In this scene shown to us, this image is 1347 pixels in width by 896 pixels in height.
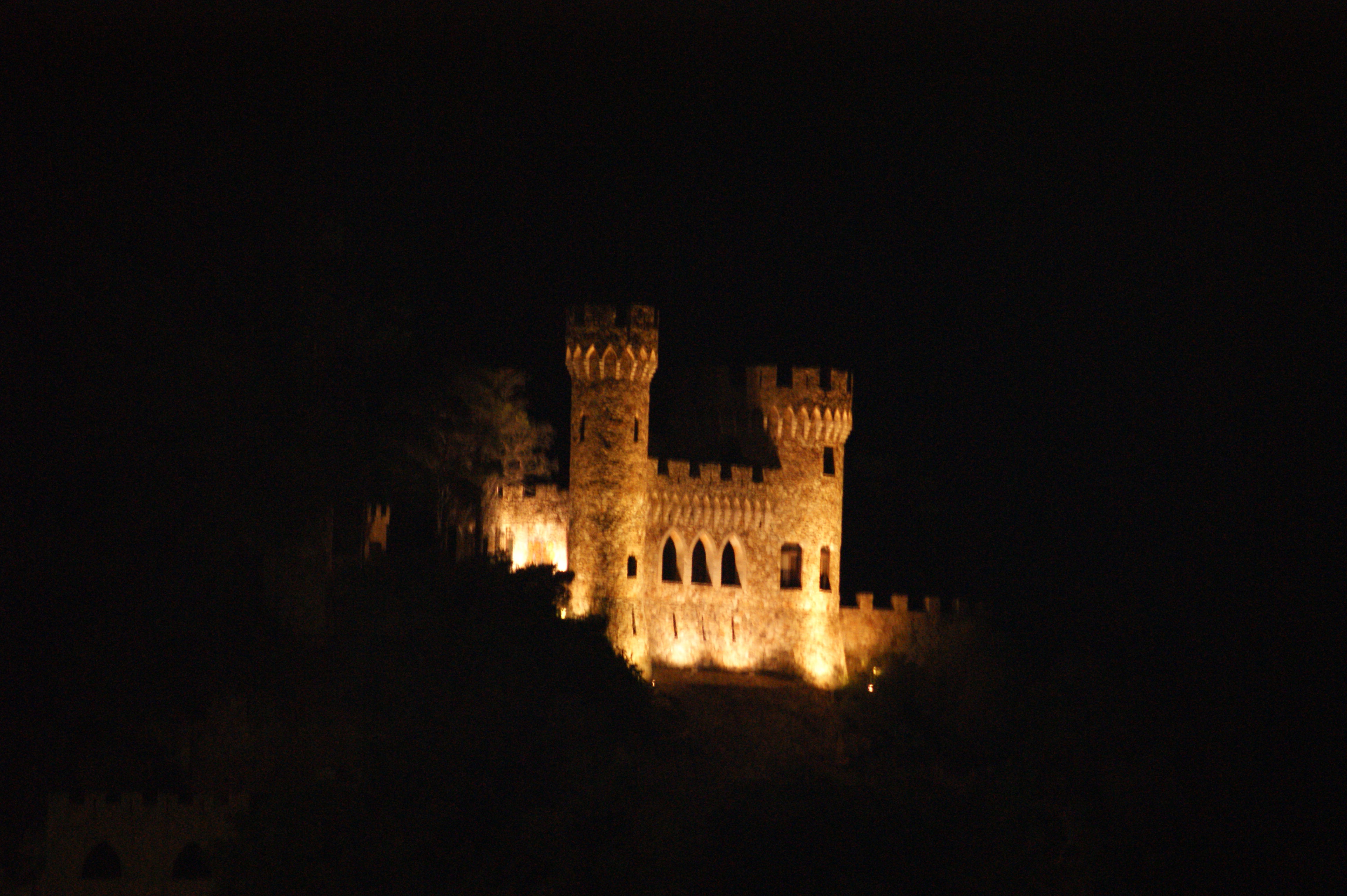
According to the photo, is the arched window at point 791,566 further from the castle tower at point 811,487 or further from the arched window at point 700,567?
the arched window at point 700,567

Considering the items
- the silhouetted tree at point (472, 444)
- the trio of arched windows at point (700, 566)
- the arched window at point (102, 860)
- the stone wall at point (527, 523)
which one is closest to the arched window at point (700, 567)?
the trio of arched windows at point (700, 566)

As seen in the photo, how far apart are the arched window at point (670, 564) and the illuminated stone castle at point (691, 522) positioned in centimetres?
5

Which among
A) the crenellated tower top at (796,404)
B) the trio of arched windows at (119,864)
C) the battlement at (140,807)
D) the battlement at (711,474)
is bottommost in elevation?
the trio of arched windows at (119,864)

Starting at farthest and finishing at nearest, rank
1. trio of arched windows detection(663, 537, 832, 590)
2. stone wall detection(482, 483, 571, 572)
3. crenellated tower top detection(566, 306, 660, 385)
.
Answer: trio of arched windows detection(663, 537, 832, 590), stone wall detection(482, 483, 571, 572), crenellated tower top detection(566, 306, 660, 385)

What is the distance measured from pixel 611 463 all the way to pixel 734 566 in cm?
428

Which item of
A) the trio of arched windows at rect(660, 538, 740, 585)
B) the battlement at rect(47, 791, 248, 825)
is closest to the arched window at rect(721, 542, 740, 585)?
the trio of arched windows at rect(660, 538, 740, 585)

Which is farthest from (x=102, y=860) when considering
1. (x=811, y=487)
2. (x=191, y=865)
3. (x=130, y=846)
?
(x=811, y=487)

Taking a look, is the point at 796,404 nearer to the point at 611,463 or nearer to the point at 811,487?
the point at 811,487

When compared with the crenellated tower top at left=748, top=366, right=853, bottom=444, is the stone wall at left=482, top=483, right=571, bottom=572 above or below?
below

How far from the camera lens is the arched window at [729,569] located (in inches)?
1772

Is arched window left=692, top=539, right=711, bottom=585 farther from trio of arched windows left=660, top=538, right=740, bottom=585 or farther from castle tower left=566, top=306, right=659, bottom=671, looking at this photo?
castle tower left=566, top=306, right=659, bottom=671

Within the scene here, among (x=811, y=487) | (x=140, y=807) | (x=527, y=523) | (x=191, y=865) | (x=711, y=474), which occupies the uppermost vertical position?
(x=711, y=474)

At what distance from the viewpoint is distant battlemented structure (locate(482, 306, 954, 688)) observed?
4256 centimetres

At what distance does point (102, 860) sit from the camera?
98.0 ft
